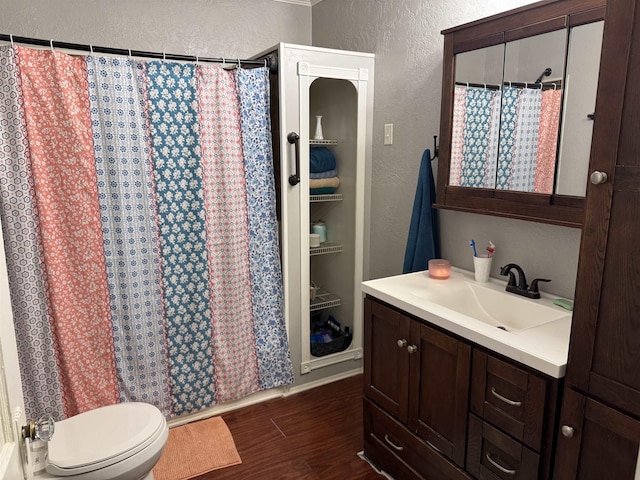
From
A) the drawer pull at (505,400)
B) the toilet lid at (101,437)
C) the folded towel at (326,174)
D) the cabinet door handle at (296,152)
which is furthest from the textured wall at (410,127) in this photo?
the toilet lid at (101,437)

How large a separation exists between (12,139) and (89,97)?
0.36 m

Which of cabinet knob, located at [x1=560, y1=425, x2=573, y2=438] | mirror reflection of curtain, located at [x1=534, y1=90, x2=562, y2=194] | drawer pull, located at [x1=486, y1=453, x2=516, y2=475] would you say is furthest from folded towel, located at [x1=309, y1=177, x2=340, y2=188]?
cabinet knob, located at [x1=560, y1=425, x2=573, y2=438]

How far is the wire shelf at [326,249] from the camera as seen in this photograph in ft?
9.48

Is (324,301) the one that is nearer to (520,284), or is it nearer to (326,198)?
(326,198)

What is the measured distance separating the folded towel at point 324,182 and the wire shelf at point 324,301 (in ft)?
2.44

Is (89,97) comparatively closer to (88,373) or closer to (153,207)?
(153,207)

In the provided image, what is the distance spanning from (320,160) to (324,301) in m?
0.91

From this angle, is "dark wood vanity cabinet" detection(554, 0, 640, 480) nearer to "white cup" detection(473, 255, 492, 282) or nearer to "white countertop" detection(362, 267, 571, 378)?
"white countertop" detection(362, 267, 571, 378)

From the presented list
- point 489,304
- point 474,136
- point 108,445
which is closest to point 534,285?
point 489,304

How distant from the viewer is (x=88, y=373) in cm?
224

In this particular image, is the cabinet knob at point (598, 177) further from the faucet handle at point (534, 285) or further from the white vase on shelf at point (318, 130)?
the white vase on shelf at point (318, 130)

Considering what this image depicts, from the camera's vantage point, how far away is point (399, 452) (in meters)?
2.02

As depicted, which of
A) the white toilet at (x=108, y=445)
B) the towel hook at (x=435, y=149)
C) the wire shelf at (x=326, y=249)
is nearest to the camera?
the white toilet at (x=108, y=445)

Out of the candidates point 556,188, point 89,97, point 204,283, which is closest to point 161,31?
point 89,97
